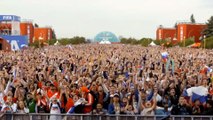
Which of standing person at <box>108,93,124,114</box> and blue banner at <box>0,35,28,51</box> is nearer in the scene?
standing person at <box>108,93,124,114</box>

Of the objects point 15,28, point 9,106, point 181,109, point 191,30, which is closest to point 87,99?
point 9,106

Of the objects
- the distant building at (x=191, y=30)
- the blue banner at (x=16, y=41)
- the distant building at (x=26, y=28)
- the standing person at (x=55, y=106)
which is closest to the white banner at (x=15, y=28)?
the blue banner at (x=16, y=41)

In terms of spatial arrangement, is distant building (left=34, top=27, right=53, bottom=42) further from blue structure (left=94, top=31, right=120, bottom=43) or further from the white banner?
the white banner

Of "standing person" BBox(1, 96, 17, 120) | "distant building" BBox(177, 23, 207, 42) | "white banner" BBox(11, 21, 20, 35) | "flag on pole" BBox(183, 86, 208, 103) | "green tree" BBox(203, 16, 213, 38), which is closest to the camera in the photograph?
"standing person" BBox(1, 96, 17, 120)

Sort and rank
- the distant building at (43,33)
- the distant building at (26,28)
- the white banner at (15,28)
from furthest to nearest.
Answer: the distant building at (43,33)
the distant building at (26,28)
the white banner at (15,28)

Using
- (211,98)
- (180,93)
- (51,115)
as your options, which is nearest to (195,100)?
(211,98)

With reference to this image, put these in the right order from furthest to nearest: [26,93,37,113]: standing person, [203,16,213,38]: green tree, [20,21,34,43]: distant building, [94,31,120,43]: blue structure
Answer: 1. [94,31,120,43]: blue structure
2. [20,21,34,43]: distant building
3. [203,16,213,38]: green tree
4. [26,93,37,113]: standing person

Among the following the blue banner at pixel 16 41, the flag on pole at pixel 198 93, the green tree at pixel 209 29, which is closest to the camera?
the flag on pole at pixel 198 93

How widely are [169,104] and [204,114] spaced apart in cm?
78

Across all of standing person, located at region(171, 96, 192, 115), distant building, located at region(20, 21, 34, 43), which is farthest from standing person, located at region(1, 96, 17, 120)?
distant building, located at region(20, 21, 34, 43)

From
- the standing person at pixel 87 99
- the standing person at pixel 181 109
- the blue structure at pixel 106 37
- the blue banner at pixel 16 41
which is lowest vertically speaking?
the standing person at pixel 181 109

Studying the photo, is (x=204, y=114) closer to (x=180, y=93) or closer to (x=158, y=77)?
(x=180, y=93)

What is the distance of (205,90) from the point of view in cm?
1105

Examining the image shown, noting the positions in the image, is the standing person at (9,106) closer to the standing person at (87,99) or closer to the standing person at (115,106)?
the standing person at (87,99)
